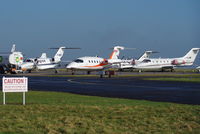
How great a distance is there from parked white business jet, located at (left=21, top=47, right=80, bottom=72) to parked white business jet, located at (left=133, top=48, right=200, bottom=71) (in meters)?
16.8

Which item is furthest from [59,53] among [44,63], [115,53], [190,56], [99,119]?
[99,119]

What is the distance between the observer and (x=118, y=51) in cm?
8475

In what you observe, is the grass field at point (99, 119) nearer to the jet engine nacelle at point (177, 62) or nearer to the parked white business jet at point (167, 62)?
the parked white business jet at point (167, 62)

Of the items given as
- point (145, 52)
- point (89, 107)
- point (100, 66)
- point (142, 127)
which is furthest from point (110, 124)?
point (145, 52)

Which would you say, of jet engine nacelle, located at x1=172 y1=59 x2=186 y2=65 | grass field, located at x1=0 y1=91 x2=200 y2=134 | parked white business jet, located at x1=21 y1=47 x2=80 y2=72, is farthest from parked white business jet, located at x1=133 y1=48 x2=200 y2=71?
grass field, located at x1=0 y1=91 x2=200 y2=134

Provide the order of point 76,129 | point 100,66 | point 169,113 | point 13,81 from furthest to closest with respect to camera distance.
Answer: point 100,66, point 13,81, point 169,113, point 76,129

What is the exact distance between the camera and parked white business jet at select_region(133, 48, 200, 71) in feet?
300

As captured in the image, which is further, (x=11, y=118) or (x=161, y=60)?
(x=161, y=60)

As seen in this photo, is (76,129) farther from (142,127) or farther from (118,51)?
(118,51)

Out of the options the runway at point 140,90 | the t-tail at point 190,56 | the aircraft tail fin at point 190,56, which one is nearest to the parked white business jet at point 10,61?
the t-tail at point 190,56

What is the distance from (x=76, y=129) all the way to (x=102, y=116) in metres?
2.93

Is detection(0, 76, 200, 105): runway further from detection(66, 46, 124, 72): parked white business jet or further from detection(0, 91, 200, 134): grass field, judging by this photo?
detection(66, 46, 124, 72): parked white business jet

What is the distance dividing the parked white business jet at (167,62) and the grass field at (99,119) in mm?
72915

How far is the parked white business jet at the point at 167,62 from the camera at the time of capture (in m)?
91.4
